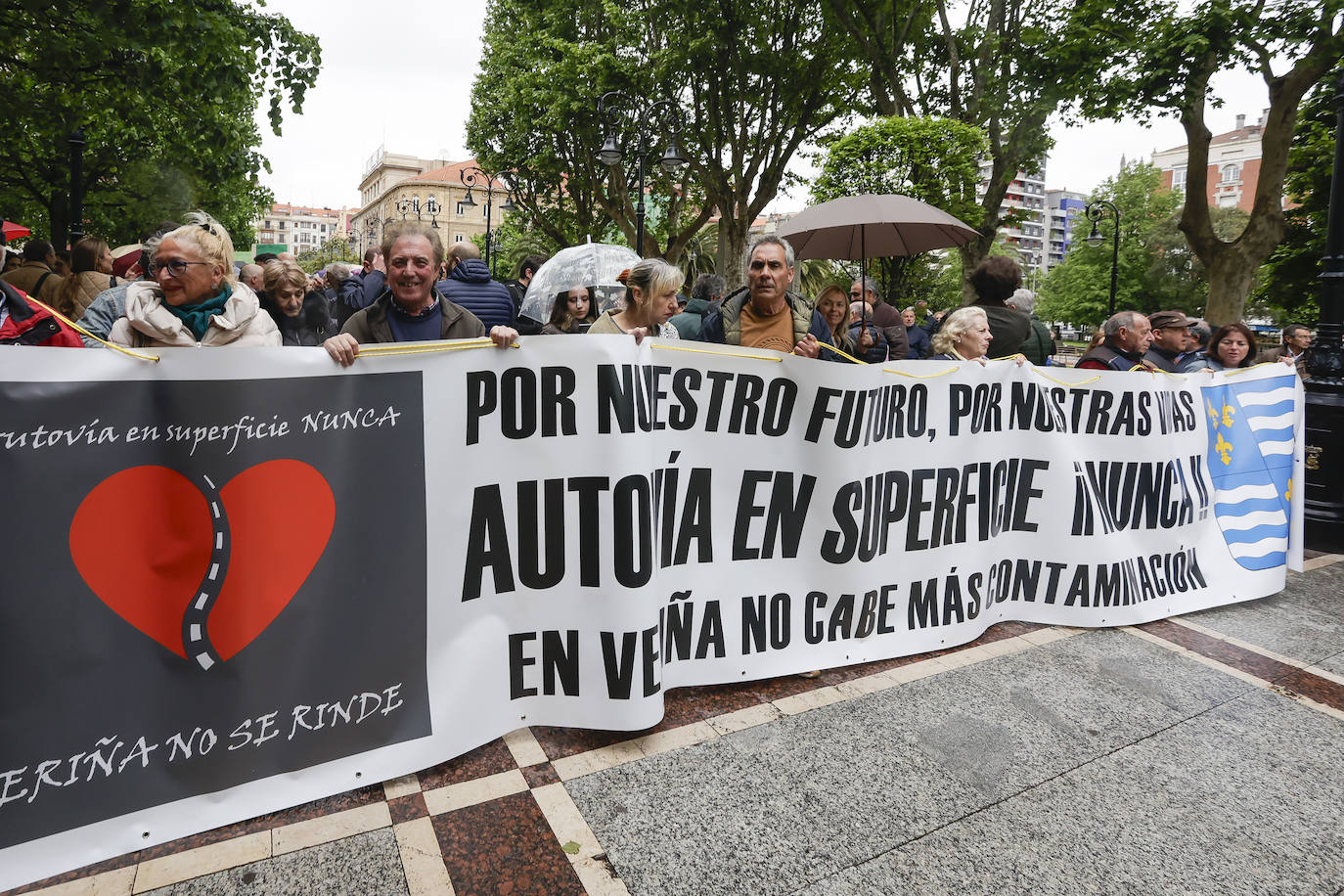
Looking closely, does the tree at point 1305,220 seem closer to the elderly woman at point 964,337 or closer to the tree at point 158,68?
the elderly woman at point 964,337

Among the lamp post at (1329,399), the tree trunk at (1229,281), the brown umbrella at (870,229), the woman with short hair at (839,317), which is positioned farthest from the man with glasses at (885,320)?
the tree trunk at (1229,281)

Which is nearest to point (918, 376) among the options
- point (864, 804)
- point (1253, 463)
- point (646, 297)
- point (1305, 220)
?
point (646, 297)

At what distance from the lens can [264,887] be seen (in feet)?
7.10

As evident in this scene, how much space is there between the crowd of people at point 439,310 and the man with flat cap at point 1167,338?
1 centimetres

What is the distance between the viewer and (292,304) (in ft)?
16.0

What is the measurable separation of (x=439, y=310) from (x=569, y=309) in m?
2.01

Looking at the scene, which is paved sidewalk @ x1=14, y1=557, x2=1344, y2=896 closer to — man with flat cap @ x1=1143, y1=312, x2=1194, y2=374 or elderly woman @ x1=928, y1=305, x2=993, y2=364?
elderly woman @ x1=928, y1=305, x2=993, y2=364

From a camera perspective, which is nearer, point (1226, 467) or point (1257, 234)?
point (1226, 467)

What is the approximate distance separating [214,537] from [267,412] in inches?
15.8

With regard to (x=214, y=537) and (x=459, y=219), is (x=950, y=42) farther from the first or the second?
(x=459, y=219)

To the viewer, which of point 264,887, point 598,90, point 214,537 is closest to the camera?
point 264,887

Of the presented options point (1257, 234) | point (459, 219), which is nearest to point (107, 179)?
point (1257, 234)

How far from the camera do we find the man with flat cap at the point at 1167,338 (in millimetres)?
5227

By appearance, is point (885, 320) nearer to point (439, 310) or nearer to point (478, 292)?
point (478, 292)
